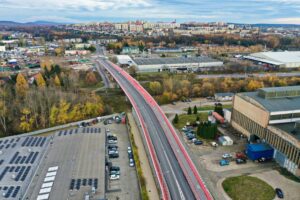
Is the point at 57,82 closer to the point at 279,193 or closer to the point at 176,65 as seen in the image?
the point at 176,65

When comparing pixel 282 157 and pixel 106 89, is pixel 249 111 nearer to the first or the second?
pixel 282 157

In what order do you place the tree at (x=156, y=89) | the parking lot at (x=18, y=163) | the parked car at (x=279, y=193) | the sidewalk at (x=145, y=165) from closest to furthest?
the parking lot at (x=18, y=163), the parked car at (x=279, y=193), the sidewalk at (x=145, y=165), the tree at (x=156, y=89)

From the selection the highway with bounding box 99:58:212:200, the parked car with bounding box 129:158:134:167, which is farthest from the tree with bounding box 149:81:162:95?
the parked car with bounding box 129:158:134:167

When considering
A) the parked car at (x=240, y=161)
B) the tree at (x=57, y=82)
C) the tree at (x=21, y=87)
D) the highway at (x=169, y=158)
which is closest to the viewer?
the highway at (x=169, y=158)

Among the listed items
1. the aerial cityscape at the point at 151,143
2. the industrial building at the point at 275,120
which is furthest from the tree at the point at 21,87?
the industrial building at the point at 275,120

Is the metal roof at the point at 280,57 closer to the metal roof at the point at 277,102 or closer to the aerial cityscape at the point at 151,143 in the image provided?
the aerial cityscape at the point at 151,143

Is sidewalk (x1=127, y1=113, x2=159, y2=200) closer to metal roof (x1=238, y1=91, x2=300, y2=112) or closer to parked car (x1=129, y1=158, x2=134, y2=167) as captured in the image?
parked car (x1=129, y1=158, x2=134, y2=167)
